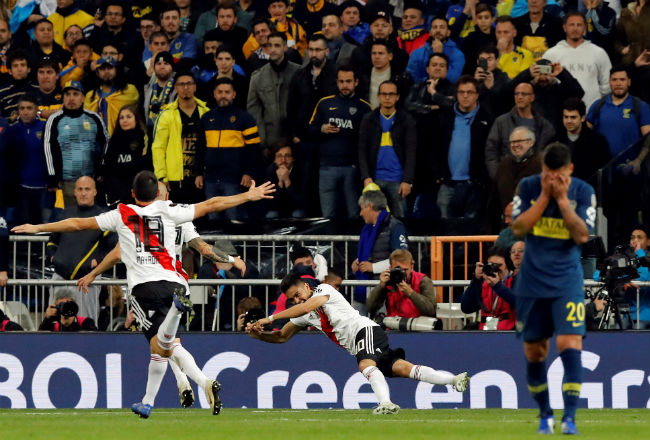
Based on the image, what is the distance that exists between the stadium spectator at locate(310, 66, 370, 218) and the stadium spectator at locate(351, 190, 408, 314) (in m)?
1.92

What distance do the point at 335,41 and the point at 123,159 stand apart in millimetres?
3465

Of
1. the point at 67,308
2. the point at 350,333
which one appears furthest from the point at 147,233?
the point at 67,308

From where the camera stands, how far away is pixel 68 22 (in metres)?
22.8

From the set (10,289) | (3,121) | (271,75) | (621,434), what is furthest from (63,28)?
(621,434)

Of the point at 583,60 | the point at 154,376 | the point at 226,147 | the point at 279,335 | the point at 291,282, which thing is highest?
the point at 583,60

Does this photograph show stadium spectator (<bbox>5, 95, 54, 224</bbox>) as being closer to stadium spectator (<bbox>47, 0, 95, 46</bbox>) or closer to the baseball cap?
the baseball cap

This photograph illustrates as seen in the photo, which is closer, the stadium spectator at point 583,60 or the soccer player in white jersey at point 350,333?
the soccer player in white jersey at point 350,333

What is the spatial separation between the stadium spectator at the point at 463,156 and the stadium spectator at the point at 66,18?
7.06 meters

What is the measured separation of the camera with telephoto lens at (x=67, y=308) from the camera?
1632 centimetres

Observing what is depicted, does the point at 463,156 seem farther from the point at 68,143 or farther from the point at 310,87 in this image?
the point at 68,143

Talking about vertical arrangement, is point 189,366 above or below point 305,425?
above

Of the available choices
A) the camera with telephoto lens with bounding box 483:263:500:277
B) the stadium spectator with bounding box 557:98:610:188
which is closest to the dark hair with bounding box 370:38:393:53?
the stadium spectator with bounding box 557:98:610:188

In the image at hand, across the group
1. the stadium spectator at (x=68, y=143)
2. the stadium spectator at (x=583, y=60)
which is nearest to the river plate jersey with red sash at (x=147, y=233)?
the stadium spectator at (x=68, y=143)

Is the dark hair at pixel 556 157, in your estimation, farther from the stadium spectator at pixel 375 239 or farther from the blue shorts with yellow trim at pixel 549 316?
the stadium spectator at pixel 375 239
